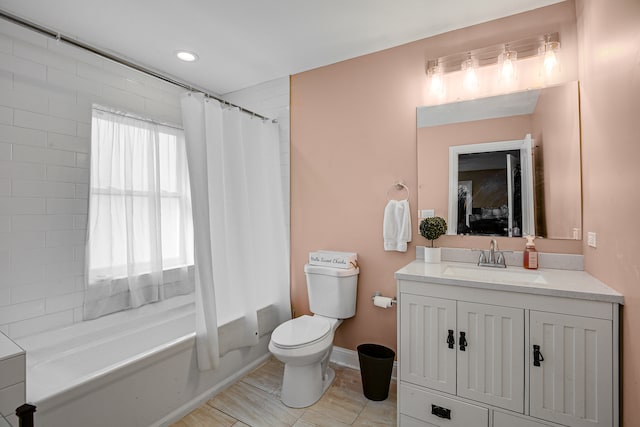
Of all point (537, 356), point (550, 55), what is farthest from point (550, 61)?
point (537, 356)

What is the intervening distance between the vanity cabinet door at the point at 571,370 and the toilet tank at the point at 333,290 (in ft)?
3.94

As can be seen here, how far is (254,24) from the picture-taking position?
6.80 ft

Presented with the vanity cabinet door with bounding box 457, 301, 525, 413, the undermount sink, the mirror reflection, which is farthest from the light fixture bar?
the vanity cabinet door with bounding box 457, 301, 525, 413

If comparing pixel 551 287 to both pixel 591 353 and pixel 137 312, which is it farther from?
pixel 137 312

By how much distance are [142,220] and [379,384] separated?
6.97 feet

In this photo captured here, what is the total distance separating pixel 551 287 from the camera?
1.42 m

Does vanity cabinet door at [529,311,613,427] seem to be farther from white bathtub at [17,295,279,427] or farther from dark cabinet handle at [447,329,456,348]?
white bathtub at [17,295,279,427]

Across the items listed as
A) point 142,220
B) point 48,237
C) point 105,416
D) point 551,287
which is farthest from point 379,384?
point 48,237

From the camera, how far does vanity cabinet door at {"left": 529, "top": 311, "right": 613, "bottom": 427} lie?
1.31m

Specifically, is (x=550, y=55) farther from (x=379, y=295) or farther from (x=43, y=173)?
(x=43, y=173)

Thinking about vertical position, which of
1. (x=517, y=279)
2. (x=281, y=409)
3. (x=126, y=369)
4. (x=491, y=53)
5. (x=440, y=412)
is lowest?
(x=281, y=409)

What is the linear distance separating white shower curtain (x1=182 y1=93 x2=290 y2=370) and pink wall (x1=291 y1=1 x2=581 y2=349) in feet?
0.74

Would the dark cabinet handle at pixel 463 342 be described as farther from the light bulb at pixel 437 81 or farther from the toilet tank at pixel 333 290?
the light bulb at pixel 437 81

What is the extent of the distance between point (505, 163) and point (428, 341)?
121 centimetres
